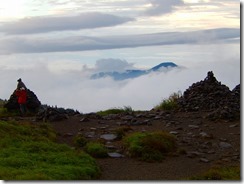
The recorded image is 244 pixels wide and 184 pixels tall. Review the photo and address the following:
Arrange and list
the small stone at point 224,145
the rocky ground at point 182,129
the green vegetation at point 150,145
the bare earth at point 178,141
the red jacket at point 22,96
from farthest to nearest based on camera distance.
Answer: the red jacket at point 22,96 → the small stone at point 224,145 → the green vegetation at point 150,145 → the rocky ground at point 182,129 → the bare earth at point 178,141

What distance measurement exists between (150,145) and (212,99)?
733 centimetres

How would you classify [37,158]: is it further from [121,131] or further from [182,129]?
[182,129]

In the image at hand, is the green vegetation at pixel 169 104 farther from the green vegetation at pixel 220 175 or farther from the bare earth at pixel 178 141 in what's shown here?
the green vegetation at pixel 220 175

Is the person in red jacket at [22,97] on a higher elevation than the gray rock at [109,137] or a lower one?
higher

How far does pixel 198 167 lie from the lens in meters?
14.7

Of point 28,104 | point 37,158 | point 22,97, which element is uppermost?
point 22,97

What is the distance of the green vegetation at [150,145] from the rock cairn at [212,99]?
4.07 m

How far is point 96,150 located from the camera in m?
15.8

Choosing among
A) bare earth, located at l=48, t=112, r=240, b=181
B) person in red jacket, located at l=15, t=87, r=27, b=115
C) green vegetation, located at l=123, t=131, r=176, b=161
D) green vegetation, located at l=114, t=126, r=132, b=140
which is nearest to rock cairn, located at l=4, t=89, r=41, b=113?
person in red jacket, located at l=15, t=87, r=27, b=115

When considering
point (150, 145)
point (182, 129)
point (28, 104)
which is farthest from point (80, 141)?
point (28, 104)

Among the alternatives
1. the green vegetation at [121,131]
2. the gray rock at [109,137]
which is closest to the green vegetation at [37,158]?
the gray rock at [109,137]

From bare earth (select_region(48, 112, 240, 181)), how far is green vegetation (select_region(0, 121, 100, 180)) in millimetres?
636

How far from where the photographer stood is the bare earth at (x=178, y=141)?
1407 centimetres

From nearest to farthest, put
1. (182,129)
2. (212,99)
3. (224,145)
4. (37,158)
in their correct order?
(37,158)
(224,145)
(182,129)
(212,99)
